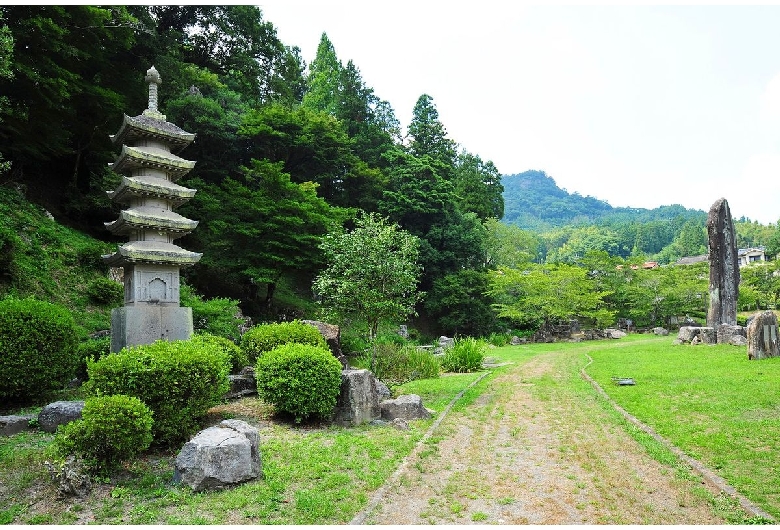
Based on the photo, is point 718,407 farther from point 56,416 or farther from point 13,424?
point 13,424

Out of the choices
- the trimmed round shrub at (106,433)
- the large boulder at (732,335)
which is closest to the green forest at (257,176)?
the trimmed round shrub at (106,433)

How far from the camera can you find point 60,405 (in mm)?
7062

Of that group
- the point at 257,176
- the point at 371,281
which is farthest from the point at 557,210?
the point at 371,281

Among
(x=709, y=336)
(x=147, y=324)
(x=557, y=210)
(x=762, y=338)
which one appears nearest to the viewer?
(x=147, y=324)

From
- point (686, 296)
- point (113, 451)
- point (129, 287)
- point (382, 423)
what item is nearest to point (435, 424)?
point (382, 423)

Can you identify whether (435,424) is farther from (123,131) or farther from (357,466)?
(123,131)

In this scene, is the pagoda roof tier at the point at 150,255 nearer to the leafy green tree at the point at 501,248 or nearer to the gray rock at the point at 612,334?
the gray rock at the point at 612,334

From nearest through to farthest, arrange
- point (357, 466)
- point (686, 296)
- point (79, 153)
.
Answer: point (357, 466), point (79, 153), point (686, 296)

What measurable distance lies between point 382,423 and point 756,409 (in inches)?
234

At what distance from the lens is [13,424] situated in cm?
685

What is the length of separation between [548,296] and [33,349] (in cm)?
2442

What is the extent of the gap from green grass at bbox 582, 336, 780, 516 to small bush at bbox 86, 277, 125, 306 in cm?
1366

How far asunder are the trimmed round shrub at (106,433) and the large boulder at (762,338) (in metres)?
14.7

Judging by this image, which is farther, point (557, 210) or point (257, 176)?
point (557, 210)
